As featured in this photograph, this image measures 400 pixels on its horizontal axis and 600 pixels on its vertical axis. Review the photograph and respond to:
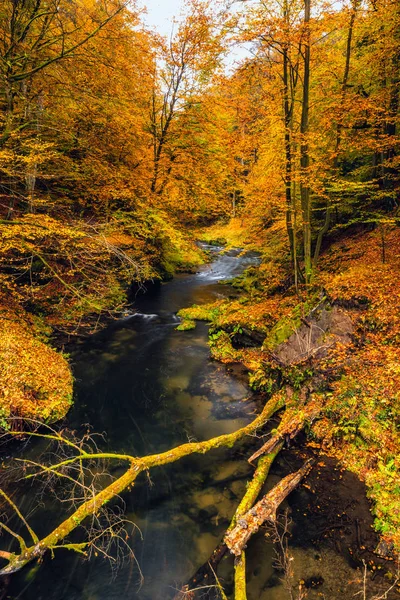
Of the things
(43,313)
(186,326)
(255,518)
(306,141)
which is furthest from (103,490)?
(306,141)

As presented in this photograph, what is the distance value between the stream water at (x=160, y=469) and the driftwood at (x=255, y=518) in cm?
71

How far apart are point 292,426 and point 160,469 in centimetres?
302

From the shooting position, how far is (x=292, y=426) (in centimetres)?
636

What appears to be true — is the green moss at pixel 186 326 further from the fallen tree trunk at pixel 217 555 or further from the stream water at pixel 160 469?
the fallen tree trunk at pixel 217 555

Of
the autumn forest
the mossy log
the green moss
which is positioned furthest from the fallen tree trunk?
the green moss

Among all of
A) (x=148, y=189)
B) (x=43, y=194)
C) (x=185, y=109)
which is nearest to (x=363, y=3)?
(x=185, y=109)

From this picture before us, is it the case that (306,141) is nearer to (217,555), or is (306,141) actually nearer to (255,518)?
(255,518)

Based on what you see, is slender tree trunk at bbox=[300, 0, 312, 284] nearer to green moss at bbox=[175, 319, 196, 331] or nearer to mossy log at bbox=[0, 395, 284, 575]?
green moss at bbox=[175, 319, 196, 331]

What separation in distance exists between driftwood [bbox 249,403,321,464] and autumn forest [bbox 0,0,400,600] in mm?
64

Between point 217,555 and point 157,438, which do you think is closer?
point 217,555

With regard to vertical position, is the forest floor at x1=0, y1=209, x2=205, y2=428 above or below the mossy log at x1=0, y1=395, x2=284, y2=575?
above

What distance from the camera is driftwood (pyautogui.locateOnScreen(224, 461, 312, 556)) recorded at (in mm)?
4215

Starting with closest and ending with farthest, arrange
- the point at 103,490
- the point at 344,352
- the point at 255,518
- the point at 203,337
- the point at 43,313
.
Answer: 1. the point at 255,518
2. the point at 103,490
3. the point at 344,352
4. the point at 43,313
5. the point at 203,337

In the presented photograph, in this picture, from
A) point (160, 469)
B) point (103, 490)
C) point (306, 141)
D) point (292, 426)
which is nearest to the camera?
point (103, 490)
